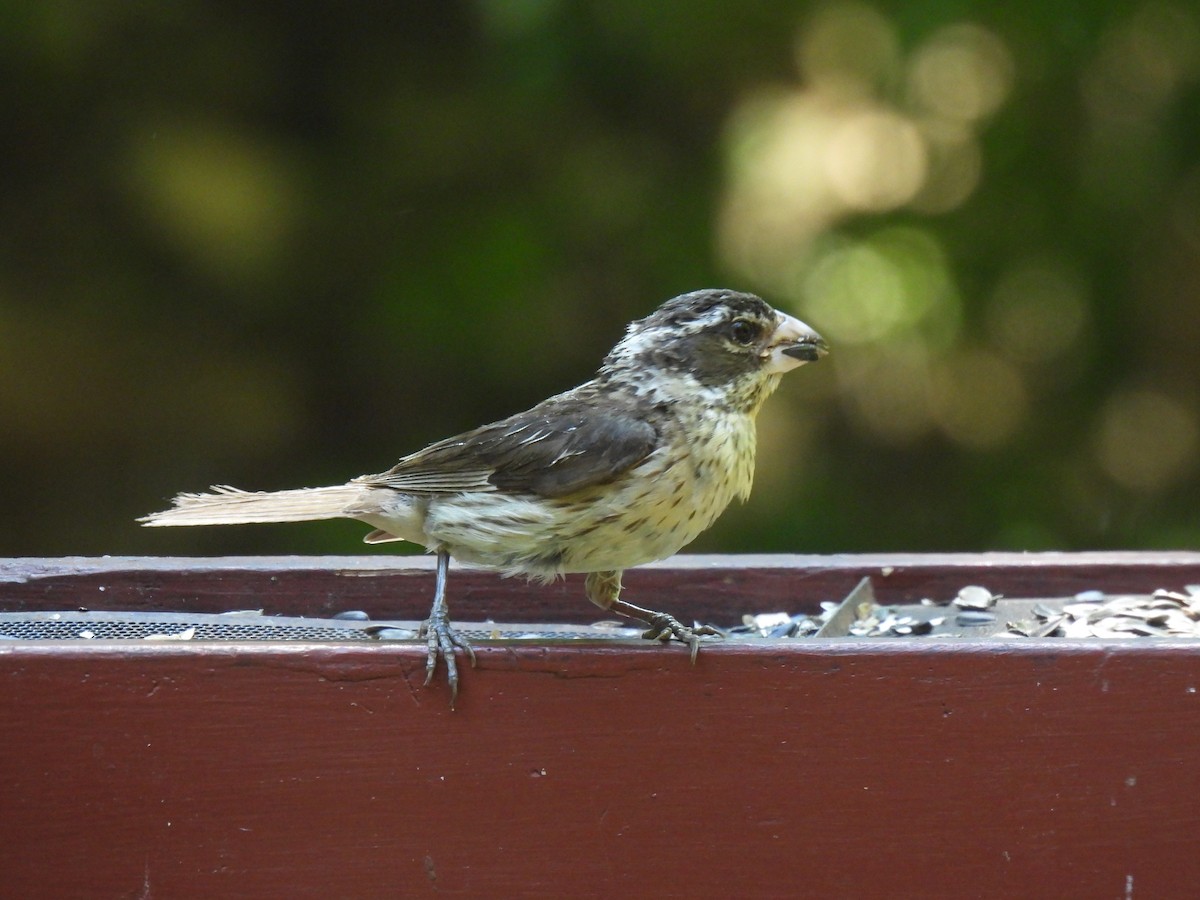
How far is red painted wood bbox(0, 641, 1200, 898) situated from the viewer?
7.59 ft

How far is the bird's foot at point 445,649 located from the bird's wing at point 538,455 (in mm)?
420

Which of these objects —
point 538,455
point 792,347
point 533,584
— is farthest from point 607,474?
point 533,584

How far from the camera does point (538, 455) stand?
282cm

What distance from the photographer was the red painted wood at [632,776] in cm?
231

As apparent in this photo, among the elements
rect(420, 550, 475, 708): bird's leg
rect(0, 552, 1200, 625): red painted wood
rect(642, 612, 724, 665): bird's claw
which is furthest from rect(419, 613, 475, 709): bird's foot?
rect(0, 552, 1200, 625): red painted wood

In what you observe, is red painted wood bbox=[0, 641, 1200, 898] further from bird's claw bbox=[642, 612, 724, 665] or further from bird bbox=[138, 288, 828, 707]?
bird bbox=[138, 288, 828, 707]

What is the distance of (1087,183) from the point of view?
5172 millimetres

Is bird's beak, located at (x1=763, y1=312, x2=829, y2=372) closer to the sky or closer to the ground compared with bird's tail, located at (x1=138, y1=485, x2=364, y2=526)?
closer to the sky

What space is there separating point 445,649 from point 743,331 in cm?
102

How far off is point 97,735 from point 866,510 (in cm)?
352

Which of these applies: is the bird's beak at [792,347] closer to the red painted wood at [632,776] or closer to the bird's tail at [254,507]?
the red painted wood at [632,776]

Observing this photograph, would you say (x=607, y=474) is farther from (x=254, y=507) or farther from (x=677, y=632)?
(x=254, y=507)

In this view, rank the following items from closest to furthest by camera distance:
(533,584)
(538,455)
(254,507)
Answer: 1. (538,455)
2. (254,507)
3. (533,584)

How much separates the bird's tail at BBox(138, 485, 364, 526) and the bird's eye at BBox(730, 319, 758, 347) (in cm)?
84
